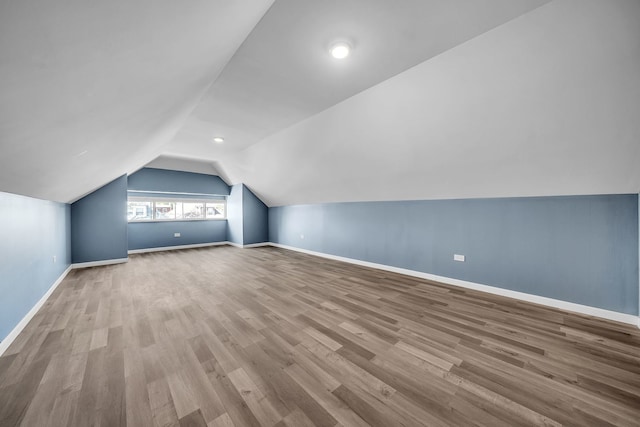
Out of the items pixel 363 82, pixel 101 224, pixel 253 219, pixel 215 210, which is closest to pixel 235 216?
pixel 253 219

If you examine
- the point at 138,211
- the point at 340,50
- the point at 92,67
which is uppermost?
the point at 340,50

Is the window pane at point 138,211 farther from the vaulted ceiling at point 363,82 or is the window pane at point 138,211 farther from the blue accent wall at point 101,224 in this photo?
the vaulted ceiling at point 363,82

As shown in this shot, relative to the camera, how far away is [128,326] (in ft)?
7.69

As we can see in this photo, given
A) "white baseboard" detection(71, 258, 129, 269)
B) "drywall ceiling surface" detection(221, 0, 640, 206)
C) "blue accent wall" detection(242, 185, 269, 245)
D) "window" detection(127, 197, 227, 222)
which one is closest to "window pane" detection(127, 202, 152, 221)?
"window" detection(127, 197, 227, 222)

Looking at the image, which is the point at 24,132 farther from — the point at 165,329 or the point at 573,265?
the point at 573,265

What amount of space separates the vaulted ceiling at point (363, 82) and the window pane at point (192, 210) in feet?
16.0

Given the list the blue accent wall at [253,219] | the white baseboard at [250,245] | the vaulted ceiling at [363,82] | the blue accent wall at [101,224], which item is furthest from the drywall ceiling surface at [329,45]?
the white baseboard at [250,245]

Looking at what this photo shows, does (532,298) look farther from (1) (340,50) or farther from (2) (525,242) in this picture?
(1) (340,50)

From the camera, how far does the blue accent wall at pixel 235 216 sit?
7.28 m

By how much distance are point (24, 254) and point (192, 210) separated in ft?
16.9

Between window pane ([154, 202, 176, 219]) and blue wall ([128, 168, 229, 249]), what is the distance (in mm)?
213

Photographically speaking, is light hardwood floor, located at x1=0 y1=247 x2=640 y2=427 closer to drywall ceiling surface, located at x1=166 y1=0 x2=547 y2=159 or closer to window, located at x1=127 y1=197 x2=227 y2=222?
drywall ceiling surface, located at x1=166 y1=0 x2=547 y2=159

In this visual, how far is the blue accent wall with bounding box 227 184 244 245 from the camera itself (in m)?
7.28

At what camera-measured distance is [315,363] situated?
1.76 meters
